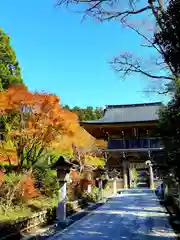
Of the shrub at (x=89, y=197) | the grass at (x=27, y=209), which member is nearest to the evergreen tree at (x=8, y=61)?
the shrub at (x=89, y=197)

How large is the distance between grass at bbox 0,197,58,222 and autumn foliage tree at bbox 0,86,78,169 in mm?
2763

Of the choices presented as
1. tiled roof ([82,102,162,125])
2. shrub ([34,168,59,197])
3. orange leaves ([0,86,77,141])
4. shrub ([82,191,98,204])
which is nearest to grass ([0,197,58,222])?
shrub ([34,168,59,197])

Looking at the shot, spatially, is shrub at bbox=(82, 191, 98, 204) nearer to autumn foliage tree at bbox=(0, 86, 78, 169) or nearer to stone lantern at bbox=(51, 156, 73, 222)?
autumn foliage tree at bbox=(0, 86, 78, 169)

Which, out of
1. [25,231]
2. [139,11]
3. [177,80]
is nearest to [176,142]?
[177,80]

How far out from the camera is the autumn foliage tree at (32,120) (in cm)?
1777

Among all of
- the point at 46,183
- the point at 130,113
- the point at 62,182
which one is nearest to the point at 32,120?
the point at 46,183

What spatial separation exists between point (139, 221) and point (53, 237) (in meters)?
3.91

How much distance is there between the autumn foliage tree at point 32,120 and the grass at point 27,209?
109 inches

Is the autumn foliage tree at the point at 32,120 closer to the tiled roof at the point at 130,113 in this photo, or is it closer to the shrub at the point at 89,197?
the shrub at the point at 89,197

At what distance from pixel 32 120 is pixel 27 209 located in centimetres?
643

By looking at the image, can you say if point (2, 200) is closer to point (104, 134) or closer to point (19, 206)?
point (19, 206)

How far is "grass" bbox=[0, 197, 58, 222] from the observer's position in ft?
37.3

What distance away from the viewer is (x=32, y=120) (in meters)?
18.1

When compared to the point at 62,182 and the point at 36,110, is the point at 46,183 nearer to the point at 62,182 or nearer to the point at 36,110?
the point at 36,110
